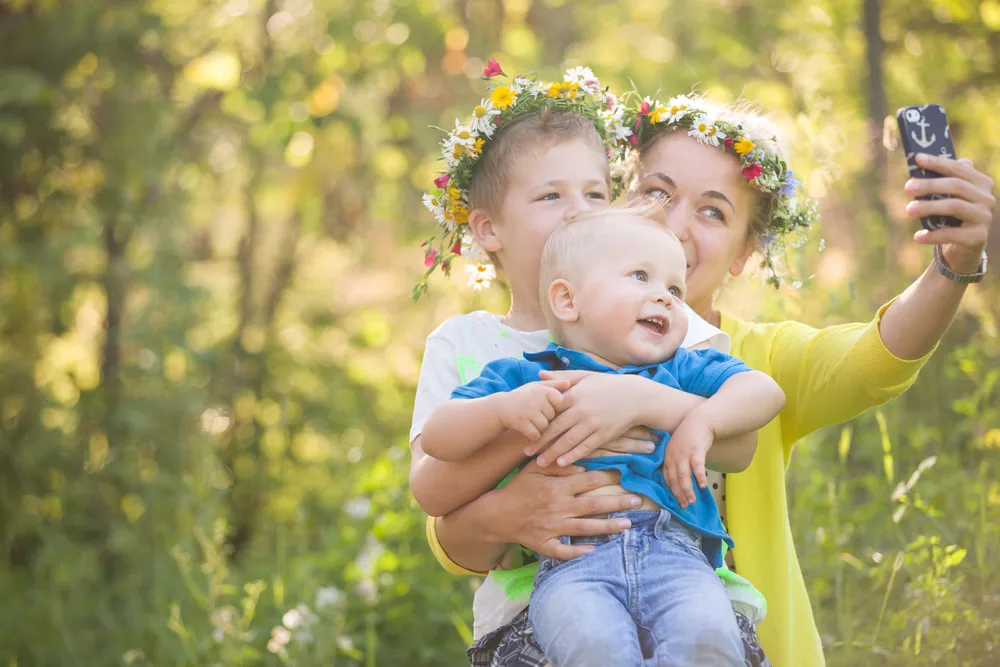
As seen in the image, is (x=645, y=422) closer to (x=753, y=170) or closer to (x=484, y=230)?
(x=484, y=230)

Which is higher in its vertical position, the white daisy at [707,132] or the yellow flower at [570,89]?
the yellow flower at [570,89]

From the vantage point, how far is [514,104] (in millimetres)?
2609

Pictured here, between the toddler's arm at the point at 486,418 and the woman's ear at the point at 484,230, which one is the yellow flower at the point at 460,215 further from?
the toddler's arm at the point at 486,418

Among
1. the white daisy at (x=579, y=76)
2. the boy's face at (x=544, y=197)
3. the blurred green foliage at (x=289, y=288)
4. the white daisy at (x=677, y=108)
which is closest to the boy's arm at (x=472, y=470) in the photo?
the boy's face at (x=544, y=197)

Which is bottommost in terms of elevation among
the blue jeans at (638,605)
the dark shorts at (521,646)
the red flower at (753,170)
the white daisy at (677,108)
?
the dark shorts at (521,646)

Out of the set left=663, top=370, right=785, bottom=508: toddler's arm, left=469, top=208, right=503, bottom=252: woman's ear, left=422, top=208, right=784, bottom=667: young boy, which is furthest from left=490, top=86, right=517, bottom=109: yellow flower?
left=663, top=370, right=785, bottom=508: toddler's arm

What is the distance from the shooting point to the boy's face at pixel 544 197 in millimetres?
2383

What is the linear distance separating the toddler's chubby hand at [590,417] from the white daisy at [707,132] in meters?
0.89

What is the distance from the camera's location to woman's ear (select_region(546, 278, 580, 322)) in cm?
215

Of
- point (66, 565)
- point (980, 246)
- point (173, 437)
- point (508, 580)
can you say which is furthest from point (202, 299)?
point (980, 246)

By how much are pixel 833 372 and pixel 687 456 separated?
66cm

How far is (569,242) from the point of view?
2.18 metres

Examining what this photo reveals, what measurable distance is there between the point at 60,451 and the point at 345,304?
209cm

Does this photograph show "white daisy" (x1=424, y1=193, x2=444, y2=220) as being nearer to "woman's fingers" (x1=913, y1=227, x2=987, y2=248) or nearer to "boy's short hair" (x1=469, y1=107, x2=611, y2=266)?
"boy's short hair" (x1=469, y1=107, x2=611, y2=266)
